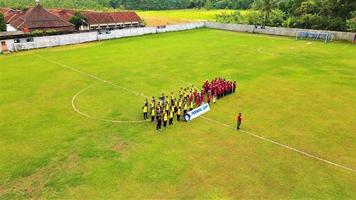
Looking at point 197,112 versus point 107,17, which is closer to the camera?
point 197,112

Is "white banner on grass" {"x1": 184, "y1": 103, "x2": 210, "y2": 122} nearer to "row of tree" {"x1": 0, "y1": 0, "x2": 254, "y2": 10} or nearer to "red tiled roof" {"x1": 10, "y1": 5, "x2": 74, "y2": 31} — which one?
"red tiled roof" {"x1": 10, "y1": 5, "x2": 74, "y2": 31}

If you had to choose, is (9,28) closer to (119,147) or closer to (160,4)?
(119,147)

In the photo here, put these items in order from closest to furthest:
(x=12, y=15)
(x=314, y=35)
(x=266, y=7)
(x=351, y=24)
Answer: (x=351, y=24) < (x=314, y=35) < (x=12, y=15) < (x=266, y=7)

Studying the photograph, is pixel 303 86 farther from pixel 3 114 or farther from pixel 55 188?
pixel 3 114

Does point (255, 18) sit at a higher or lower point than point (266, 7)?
lower

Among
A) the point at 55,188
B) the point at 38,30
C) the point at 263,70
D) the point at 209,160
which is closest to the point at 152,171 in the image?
the point at 209,160

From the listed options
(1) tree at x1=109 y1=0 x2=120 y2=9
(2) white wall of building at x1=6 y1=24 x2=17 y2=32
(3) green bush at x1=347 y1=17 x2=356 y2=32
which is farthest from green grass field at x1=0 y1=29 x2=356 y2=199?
(1) tree at x1=109 y1=0 x2=120 y2=9

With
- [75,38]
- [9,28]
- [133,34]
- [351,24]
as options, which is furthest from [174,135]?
[351,24]
